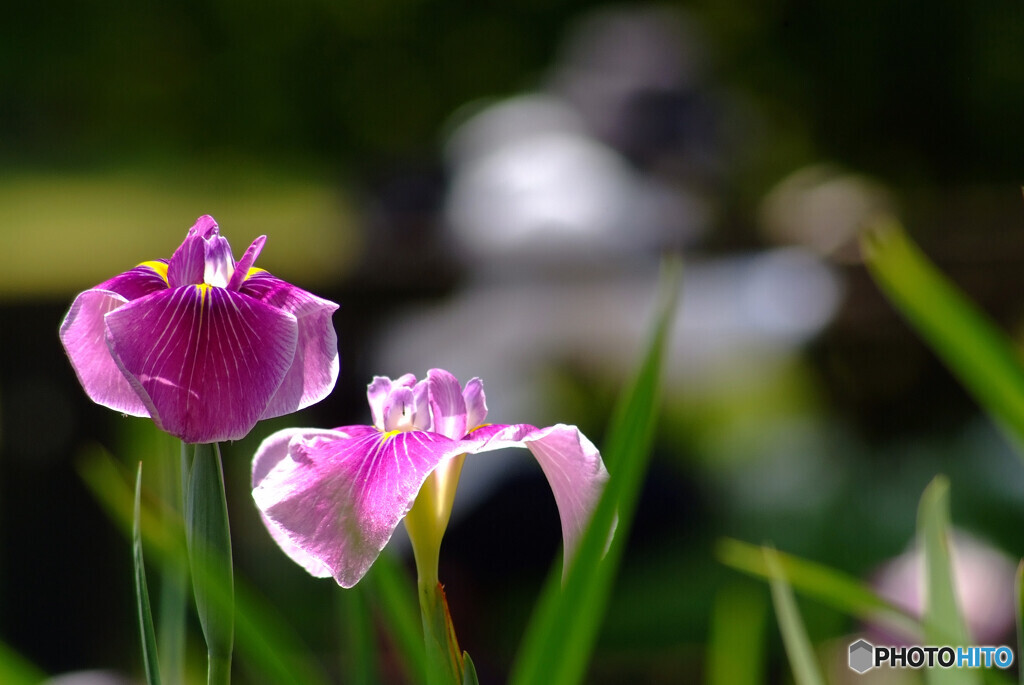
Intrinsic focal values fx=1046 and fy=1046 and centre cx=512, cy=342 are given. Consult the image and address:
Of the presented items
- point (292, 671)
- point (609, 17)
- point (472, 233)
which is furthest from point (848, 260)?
point (609, 17)

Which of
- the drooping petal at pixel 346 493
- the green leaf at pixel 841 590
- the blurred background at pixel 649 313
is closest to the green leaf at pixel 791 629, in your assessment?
the green leaf at pixel 841 590

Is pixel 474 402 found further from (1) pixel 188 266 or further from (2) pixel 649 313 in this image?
(2) pixel 649 313

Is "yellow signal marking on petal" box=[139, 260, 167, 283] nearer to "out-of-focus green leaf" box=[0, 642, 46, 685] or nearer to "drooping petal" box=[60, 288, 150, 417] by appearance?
"drooping petal" box=[60, 288, 150, 417]

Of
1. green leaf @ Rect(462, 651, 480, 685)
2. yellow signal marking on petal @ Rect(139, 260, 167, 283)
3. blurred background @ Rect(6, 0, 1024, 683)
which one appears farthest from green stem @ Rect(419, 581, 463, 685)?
blurred background @ Rect(6, 0, 1024, 683)

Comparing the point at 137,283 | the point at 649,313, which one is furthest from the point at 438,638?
the point at 649,313

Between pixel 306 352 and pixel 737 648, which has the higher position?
pixel 306 352

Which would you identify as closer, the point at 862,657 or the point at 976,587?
the point at 862,657

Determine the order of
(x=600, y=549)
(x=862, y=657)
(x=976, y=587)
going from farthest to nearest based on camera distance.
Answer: (x=976, y=587) < (x=862, y=657) < (x=600, y=549)
